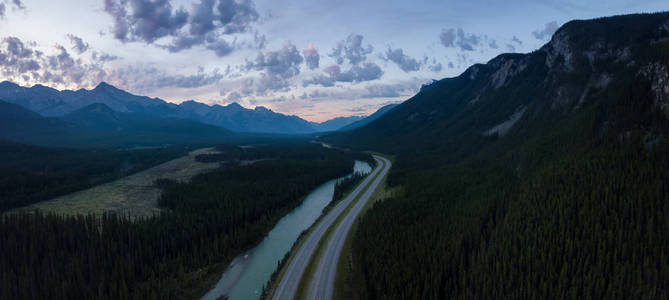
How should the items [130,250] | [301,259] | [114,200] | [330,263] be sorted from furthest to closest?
[114,200]
[130,250]
[301,259]
[330,263]

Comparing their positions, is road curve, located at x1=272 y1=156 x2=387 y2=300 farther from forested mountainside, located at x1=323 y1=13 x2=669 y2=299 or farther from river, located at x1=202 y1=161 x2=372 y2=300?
forested mountainside, located at x1=323 y1=13 x2=669 y2=299

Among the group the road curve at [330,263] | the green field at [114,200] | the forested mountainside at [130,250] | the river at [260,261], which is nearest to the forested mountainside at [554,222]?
the road curve at [330,263]

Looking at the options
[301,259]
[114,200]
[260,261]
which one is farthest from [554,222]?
[114,200]

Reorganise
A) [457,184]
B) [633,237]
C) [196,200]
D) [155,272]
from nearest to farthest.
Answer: [633,237] < [155,272] < [457,184] < [196,200]

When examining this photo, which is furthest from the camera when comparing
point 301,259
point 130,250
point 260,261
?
point 260,261

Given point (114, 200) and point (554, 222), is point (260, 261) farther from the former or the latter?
point (114, 200)

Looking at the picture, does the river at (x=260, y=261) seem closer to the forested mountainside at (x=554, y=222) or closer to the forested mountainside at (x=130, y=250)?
the forested mountainside at (x=130, y=250)

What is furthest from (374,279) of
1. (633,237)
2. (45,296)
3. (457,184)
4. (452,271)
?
(457,184)

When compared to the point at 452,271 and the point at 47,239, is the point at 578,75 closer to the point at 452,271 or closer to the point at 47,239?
the point at 452,271

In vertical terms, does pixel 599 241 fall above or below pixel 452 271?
above

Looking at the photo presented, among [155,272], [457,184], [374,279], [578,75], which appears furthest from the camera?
[578,75]
